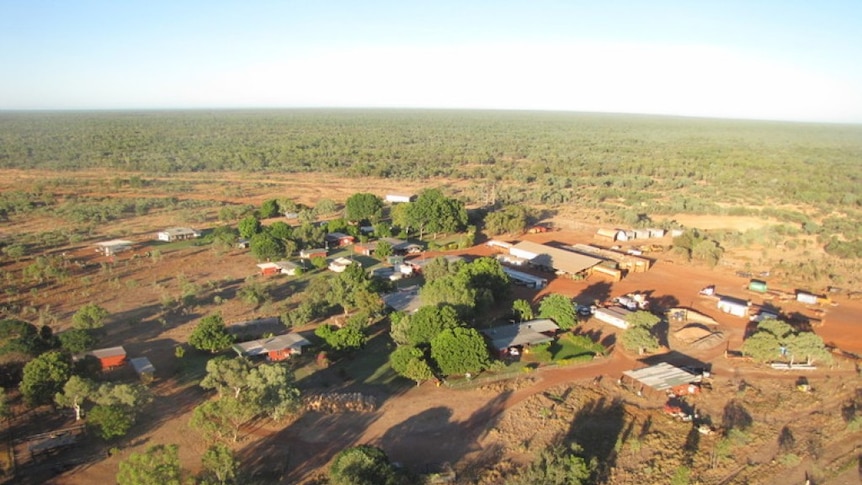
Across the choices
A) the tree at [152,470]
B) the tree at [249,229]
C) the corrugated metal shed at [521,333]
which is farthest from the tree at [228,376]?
the tree at [249,229]

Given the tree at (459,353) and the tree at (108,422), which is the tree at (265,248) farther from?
the tree at (108,422)

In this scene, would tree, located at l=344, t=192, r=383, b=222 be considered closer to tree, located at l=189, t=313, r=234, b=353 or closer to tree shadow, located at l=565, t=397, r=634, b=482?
tree, located at l=189, t=313, r=234, b=353

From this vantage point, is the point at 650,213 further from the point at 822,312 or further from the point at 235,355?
the point at 235,355

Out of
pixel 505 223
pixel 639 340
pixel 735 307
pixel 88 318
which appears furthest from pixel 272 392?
pixel 505 223

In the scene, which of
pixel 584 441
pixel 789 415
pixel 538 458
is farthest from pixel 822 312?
pixel 538 458

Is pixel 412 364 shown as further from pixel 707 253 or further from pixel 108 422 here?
pixel 707 253

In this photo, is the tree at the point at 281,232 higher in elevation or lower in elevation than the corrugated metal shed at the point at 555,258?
higher

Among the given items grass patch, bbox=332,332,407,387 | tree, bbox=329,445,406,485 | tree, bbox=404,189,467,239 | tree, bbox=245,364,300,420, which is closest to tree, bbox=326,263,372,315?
grass patch, bbox=332,332,407,387

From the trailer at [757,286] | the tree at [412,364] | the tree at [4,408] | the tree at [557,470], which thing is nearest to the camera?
the tree at [557,470]

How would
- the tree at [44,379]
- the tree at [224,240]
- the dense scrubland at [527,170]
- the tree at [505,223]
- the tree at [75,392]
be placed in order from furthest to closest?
the dense scrubland at [527,170]
the tree at [505,223]
the tree at [224,240]
the tree at [44,379]
the tree at [75,392]
